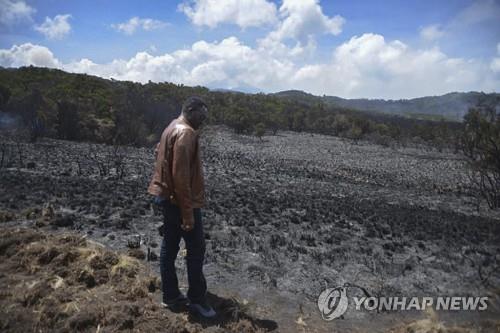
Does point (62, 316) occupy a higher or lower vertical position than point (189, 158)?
lower

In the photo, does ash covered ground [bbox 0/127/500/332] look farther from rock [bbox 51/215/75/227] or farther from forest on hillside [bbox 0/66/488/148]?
forest on hillside [bbox 0/66/488/148]

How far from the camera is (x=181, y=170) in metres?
3.47

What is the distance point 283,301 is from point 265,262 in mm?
1175

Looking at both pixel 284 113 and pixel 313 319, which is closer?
pixel 313 319

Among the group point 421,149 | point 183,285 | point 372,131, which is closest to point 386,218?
point 183,285

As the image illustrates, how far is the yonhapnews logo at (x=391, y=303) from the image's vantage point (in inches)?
174

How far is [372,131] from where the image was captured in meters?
45.7

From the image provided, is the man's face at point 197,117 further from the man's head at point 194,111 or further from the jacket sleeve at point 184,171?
the jacket sleeve at point 184,171

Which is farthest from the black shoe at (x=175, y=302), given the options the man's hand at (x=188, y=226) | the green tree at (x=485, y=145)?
the green tree at (x=485, y=145)

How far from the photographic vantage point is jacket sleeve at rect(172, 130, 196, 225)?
347 centimetres

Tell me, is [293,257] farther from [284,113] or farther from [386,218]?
[284,113]

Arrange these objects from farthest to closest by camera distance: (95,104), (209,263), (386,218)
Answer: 1. (95,104)
2. (386,218)
3. (209,263)

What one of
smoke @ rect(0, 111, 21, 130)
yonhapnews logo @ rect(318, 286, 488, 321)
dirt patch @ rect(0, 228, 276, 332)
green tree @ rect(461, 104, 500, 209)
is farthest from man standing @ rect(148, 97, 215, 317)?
smoke @ rect(0, 111, 21, 130)

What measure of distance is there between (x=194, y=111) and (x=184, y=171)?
1.84 ft
